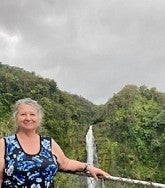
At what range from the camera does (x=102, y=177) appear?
2934 millimetres

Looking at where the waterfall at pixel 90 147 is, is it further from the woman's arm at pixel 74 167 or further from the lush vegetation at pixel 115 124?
the woman's arm at pixel 74 167

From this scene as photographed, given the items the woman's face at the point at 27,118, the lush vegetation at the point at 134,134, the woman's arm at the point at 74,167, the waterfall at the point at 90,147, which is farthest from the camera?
the lush vegetation at the point at 134,134

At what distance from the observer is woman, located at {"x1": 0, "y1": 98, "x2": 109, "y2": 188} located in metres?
2.59

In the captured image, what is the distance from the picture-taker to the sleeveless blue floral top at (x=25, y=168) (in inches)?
102

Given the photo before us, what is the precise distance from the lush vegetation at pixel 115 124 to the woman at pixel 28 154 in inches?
914

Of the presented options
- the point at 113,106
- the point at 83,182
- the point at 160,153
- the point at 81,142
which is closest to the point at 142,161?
the point at 160,153

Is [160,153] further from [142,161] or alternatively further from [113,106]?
[113,106]

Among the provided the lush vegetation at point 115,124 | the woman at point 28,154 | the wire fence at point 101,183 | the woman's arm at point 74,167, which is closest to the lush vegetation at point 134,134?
the lush vegetation at point 115,124

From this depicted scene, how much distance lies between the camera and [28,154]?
8.58 feet

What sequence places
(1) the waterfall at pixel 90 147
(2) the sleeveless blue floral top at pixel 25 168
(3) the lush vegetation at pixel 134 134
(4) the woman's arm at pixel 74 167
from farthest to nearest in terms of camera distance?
(3) the lush vegetation at pixel 134 134
(1) the waterfall at pixel 90 147
(4) the woman's arm at pixel 74 167
(2) the sleeveless blue floral top at pixel 25 168

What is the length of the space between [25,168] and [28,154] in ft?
0.25

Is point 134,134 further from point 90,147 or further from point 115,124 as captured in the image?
point 90,147

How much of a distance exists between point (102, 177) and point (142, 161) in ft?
107

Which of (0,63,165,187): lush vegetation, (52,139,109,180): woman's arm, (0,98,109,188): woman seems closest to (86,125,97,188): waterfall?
(0,63,165,187): lush vegetation
